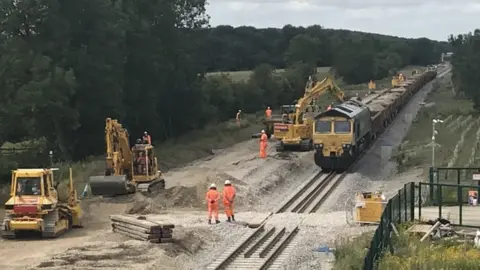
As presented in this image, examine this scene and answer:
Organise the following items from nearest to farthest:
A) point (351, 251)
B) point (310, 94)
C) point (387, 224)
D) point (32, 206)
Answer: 1. point (387, 224)
2. point (351, 251)
3. point (32, 206)
4. point (310, 94)

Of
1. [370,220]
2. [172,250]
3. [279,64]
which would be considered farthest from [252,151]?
[279,64]

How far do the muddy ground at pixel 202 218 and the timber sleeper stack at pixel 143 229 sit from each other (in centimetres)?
30

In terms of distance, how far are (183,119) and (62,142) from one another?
18.7 metres

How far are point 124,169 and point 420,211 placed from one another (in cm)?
1353

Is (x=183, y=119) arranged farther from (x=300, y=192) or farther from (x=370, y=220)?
(x=370, y=220)

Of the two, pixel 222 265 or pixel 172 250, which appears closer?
pixel 222 265

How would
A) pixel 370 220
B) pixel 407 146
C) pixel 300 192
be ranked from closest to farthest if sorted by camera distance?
pixel 370 220 → pixel 300 192 → pixel 407 146

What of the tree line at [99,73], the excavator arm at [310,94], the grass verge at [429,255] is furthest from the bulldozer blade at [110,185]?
the excavator arm at [310,94]

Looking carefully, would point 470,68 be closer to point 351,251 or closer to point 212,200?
point 212,200

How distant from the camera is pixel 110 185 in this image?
2975cm

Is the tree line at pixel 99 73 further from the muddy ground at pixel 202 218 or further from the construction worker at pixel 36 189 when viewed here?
the construction worker at pixel 36 189

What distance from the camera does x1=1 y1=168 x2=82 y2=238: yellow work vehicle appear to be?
23344mm

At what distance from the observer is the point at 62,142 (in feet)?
160

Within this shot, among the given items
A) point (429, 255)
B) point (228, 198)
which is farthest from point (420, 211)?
point (228, 198)
